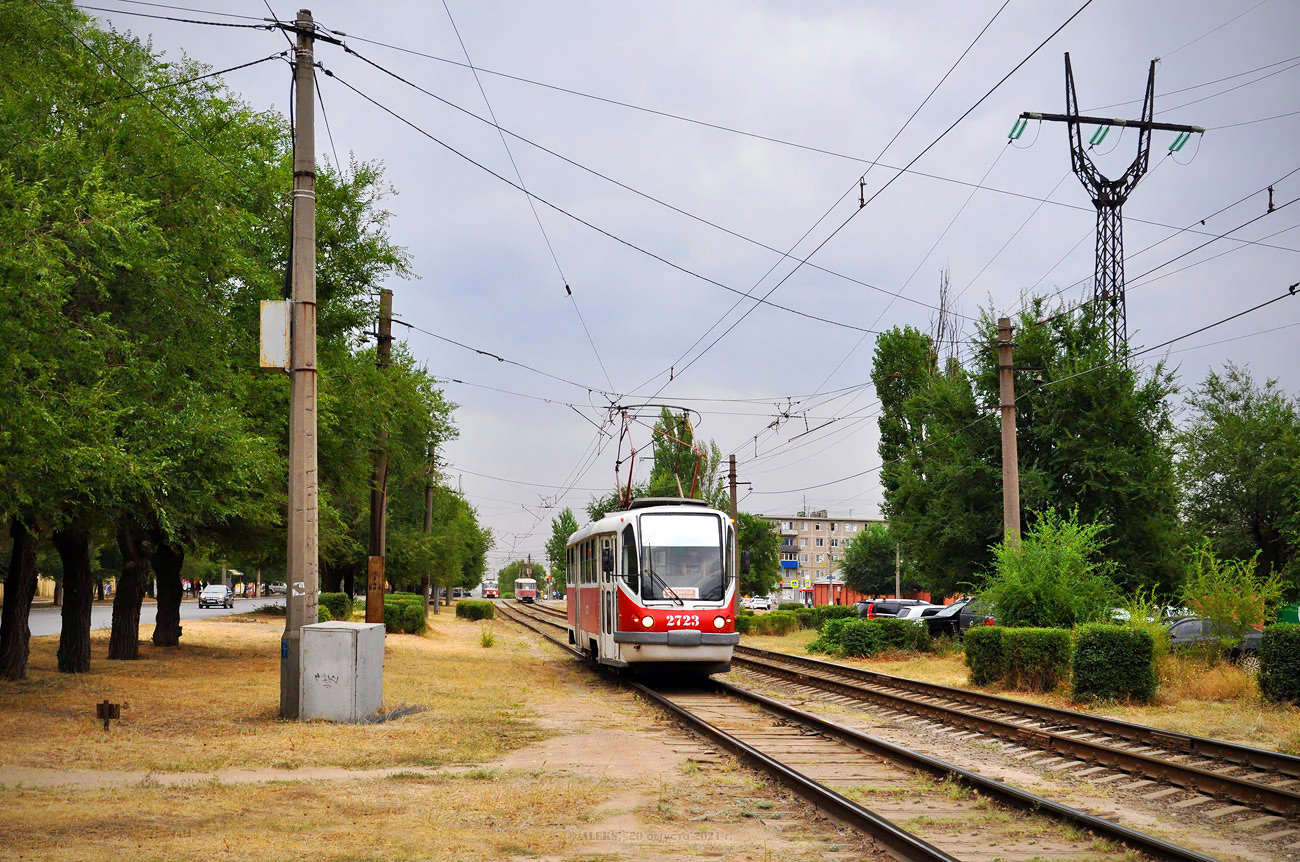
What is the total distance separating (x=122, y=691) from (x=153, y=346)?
19.1 ft

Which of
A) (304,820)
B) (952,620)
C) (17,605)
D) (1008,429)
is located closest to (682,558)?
(1008,429)

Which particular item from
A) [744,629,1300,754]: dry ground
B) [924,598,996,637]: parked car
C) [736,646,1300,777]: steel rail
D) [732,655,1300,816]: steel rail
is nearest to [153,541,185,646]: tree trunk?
[732,655,1300,816]: steel rail

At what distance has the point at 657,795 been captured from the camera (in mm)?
10070

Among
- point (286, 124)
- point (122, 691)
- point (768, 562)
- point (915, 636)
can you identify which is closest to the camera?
point (122, 691)

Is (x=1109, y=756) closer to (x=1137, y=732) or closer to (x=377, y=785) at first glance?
(x=1137, y=732)

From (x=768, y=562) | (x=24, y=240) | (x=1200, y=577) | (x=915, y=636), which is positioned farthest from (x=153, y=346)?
(x=768, y=562)

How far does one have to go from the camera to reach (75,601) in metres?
20.7

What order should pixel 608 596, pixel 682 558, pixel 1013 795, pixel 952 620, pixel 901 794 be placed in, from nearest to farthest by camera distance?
pixel 1013 795 < pixel 901 794 < pixel 682 558 < pixel 608 596 < pixel 952 620

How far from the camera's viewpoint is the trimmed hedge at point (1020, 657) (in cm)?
1970

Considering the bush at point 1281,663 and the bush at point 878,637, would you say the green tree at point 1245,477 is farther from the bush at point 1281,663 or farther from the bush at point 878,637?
the bush at point 1281,663

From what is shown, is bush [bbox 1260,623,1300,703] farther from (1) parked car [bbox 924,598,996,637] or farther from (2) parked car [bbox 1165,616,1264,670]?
(1) parked car [bbox 924,598,996,637]

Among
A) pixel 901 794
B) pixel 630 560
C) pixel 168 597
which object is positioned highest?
pixel 630 560

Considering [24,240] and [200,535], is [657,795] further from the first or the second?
[200,535]

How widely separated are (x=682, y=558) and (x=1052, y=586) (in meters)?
7.50
